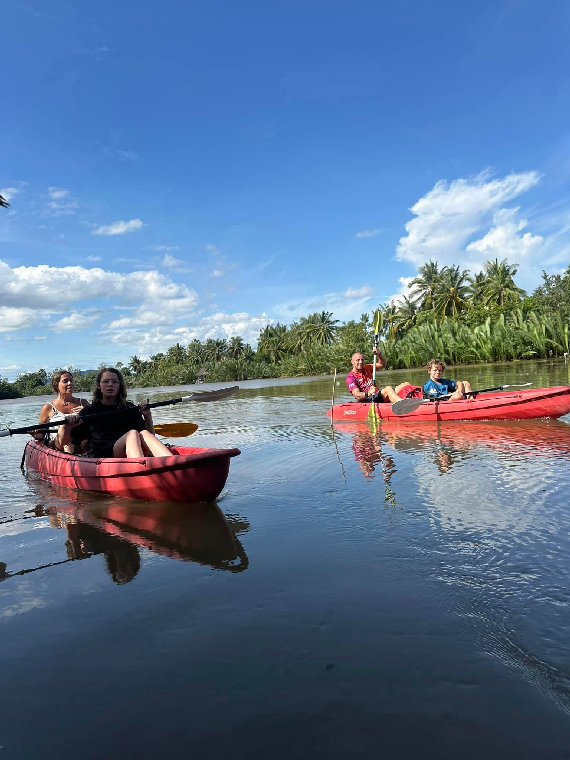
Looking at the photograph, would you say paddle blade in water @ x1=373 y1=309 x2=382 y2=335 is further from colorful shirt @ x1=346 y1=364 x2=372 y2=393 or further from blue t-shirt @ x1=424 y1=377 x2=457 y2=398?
blue t-shirt @ x1=424 y1=377 x2=457 y2=398

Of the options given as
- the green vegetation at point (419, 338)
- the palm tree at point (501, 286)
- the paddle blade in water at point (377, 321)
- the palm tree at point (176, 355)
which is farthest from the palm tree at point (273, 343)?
the paddle blade in water at point (377, 321)

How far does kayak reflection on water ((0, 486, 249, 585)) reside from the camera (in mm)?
3695

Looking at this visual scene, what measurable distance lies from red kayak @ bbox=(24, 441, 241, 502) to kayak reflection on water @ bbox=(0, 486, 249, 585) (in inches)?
5.9

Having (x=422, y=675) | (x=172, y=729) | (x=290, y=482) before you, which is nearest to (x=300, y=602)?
(x=422, y=675)

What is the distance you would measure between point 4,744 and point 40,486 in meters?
5.55

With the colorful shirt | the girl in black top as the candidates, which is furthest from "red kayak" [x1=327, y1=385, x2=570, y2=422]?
the girl in black top

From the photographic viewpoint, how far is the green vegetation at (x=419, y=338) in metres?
29.0

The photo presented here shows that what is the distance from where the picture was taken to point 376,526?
3959 millimetres

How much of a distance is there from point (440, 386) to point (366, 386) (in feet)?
6.72

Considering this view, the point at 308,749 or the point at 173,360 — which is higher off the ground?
the point at 173,360

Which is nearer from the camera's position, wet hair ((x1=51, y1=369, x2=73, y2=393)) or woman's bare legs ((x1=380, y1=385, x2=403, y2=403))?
wet hair ((x1=51, y1=369, x2=73, y2=393))

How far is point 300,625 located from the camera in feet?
8.38

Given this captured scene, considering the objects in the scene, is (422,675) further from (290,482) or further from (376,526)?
(290,482)

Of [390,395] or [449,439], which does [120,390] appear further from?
[390,395]
